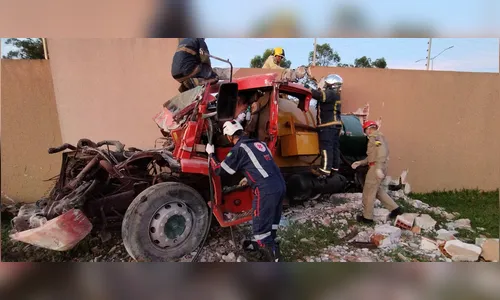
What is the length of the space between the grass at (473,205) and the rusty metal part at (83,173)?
14.3 feet

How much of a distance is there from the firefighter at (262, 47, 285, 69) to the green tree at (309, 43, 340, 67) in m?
0.71

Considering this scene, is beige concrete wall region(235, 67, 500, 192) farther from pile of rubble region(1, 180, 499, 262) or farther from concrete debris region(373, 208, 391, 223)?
concrete debris region(373, 208, 391, 223)

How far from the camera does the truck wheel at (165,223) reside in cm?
269

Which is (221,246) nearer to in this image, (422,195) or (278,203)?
(278,203)

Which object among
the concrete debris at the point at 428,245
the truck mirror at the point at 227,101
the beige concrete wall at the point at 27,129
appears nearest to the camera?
the truck mirror at the point at 227,101

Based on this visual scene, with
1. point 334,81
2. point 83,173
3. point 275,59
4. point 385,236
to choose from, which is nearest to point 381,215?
point 385,236

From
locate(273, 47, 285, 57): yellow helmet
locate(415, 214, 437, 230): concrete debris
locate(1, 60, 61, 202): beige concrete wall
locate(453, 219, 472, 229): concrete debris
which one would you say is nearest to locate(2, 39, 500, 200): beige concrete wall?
locate(1, 60, 61, 202): beige concrete wall

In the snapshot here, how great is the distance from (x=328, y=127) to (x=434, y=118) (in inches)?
103

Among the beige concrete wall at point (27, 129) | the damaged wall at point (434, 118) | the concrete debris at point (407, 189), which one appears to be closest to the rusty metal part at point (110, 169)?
the beige concrete wall at point (27, 129)

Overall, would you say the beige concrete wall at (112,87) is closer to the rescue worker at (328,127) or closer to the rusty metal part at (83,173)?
the rusty metal part at (83,173)

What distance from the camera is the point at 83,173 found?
9.76ft

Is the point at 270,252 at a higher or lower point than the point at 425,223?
higher

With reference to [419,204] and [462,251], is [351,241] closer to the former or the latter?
[462,251]

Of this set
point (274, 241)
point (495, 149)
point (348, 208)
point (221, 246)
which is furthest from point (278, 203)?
point (495, 149)
